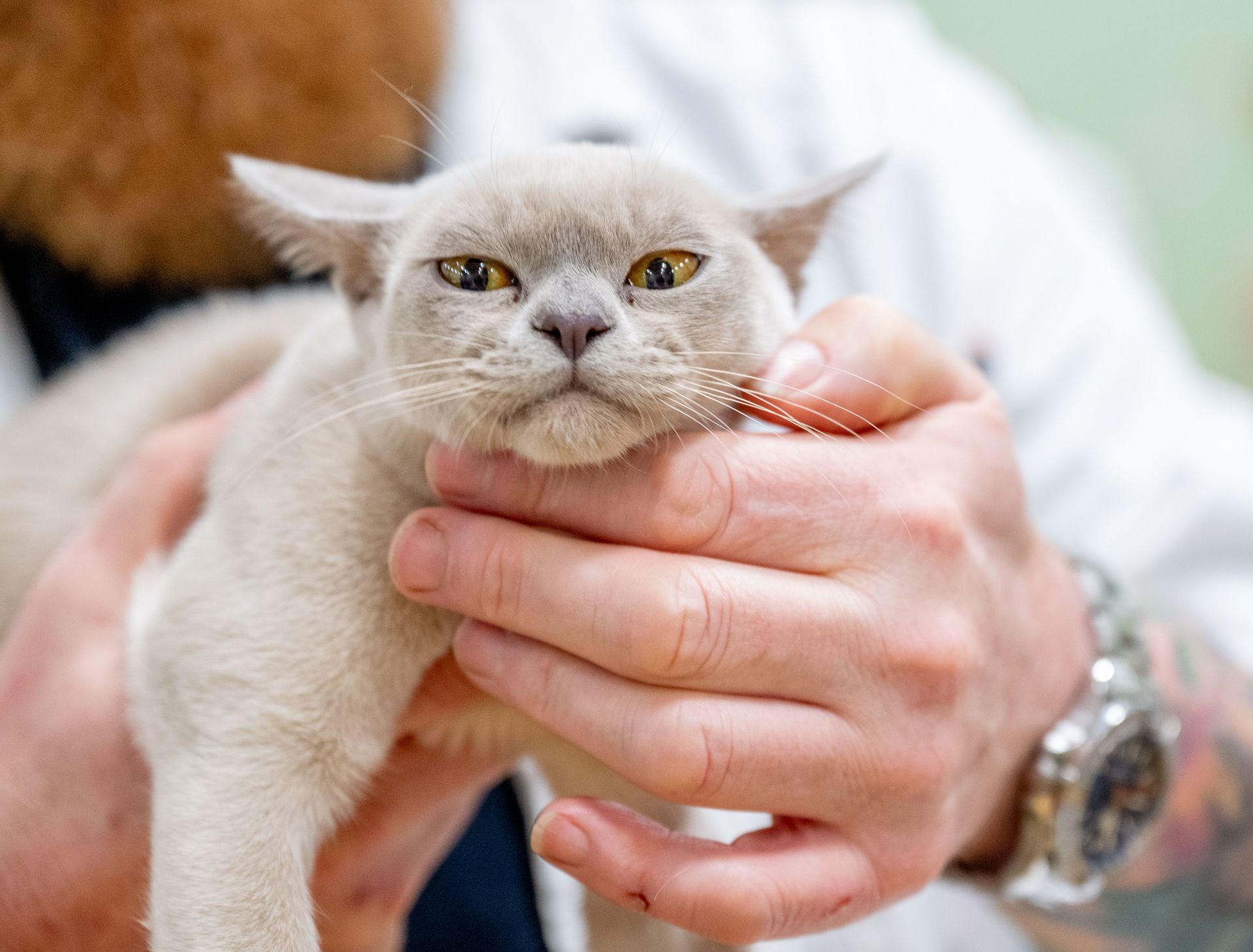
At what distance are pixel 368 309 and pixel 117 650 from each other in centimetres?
40

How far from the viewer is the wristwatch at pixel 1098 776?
35.1 inches

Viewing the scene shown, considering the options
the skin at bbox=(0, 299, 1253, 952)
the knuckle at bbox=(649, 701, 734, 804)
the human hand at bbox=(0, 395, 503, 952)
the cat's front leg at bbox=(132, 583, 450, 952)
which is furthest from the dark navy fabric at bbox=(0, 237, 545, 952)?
the knuckle at bbox=(649, 701, 734, 804)

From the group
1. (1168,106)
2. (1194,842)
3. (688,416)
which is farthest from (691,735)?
(1168,106)

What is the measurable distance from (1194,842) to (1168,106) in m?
2.03

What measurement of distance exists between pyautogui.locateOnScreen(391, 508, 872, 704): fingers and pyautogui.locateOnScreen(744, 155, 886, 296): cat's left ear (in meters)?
0.28

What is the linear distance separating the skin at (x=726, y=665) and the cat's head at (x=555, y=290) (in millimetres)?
59

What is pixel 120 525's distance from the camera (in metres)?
0.92

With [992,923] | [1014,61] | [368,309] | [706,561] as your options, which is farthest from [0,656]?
[1014,61]

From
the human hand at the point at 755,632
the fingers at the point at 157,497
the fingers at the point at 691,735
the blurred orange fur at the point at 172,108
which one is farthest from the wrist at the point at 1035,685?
the blurred orange fur at the point at 172,108

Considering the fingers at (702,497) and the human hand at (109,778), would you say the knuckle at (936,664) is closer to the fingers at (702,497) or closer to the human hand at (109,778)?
the fingers at (702,497)

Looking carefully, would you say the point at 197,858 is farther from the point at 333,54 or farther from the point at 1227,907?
the point at 1227,907

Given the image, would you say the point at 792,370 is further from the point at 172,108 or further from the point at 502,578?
the point at 172,108

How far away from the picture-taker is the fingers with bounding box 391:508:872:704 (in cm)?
67

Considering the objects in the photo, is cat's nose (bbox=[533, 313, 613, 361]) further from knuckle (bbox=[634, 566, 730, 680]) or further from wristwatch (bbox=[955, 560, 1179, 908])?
wristwatch (bbox=[955, 560, 1179, 908])
